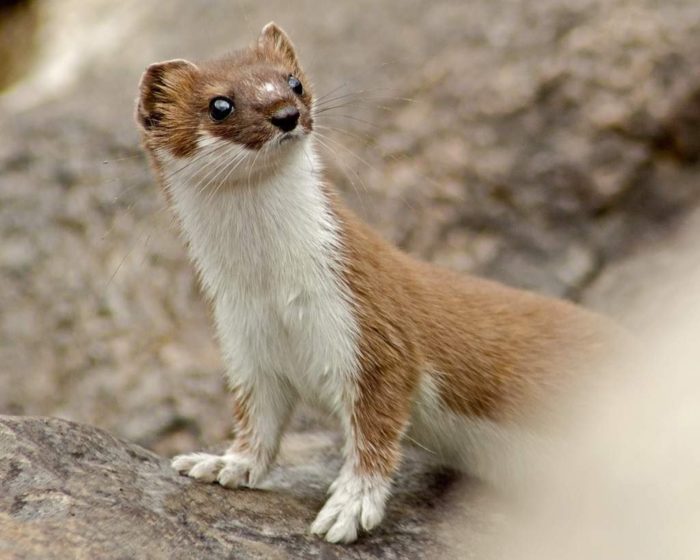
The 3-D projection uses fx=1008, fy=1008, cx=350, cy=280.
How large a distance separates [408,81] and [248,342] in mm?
3334

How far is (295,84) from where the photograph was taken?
3.83m

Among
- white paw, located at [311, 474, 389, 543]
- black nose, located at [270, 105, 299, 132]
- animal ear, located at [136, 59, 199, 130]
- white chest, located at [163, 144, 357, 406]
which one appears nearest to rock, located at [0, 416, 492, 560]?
white paw, located at [311, 474, 389, 543]

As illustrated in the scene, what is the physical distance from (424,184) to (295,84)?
118 inches

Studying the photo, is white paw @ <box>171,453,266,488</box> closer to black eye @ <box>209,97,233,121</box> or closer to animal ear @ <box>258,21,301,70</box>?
black eye @ <box>209,97,233,121</box>

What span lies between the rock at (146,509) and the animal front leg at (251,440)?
7 centimetres

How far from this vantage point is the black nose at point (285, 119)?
354 cm

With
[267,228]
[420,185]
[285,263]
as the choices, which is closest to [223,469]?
[285,263]

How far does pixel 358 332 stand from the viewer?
3.93m

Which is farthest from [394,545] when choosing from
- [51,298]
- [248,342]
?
[51,298]

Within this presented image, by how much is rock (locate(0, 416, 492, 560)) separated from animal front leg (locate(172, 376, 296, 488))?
7 centimetres

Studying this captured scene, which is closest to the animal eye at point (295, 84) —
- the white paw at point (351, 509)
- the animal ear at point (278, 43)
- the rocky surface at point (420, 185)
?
the animal ear at point (278, 43)

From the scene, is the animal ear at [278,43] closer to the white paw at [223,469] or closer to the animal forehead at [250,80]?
the animal forehead at [250,80]

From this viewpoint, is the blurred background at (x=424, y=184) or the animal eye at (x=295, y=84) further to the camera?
the blurred background at (x=424, y=184)

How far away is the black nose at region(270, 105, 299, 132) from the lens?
139 inches
